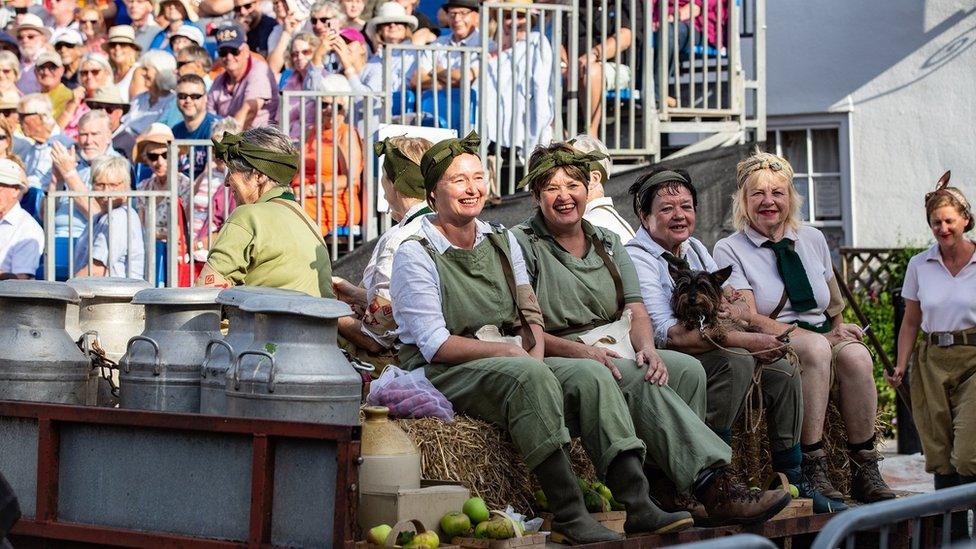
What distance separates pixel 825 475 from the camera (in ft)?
23.8

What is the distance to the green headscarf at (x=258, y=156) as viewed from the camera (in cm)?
714

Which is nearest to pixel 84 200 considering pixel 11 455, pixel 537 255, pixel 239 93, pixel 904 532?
pixel 239 93

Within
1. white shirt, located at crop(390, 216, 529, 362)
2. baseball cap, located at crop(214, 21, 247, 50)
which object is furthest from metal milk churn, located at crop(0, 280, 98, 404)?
baseball cap, located at crop(214, 21, 247, 50)

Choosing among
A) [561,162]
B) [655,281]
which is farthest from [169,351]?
[655,281]

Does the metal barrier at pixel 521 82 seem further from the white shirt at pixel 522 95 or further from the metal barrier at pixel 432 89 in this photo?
the metal barrier at pixel 432 89

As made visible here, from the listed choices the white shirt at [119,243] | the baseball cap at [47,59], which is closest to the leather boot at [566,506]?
the white shirt at [119,243]

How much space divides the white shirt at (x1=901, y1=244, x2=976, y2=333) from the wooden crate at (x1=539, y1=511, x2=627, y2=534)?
148 inches

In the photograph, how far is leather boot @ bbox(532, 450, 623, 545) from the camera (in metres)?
5.60

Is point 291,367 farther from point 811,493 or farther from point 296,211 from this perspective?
point 811,493

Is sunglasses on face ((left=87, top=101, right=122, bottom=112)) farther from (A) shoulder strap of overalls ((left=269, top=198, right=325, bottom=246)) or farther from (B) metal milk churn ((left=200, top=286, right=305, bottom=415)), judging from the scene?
(B) metal milk churn ((left=200, top=286, right=305, bottom=415))

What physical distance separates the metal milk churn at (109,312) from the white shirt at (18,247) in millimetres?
5838

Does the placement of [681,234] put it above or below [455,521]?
above

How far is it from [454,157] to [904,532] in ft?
7.62

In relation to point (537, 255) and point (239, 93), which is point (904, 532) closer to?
point (537, 255)
